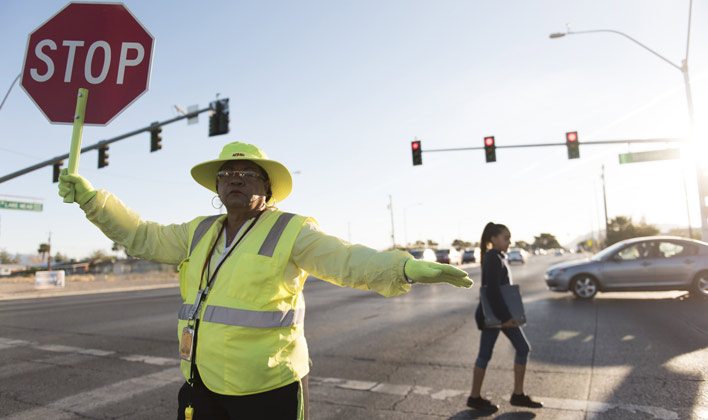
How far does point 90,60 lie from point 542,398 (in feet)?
15.6

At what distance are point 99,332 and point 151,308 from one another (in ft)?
15.0

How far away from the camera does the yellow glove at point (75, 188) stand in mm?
2416

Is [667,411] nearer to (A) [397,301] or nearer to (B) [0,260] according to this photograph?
(A) [397,301]

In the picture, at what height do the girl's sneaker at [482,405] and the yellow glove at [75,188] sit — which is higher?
the yellow glove at [75,188]

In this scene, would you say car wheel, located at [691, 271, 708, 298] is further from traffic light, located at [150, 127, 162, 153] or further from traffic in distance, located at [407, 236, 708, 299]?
traffic light, located at [150, 127, 162, 153]

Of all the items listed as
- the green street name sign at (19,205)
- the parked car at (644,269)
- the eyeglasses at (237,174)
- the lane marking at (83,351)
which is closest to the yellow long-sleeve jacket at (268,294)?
the eyeglasses at (237,174)

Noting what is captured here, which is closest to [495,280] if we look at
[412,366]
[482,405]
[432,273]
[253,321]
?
[482,405]

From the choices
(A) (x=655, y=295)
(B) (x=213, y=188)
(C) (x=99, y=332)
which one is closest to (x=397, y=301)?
(A) (x=655, y=295)

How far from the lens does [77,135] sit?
240 cm

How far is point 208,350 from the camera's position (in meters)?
2.03

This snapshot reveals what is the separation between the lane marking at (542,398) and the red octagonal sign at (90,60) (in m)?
3.72

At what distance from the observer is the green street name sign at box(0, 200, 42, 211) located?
1839 cm

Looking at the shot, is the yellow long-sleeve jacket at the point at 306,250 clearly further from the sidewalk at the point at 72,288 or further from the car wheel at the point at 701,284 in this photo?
the sidewalk at the point at 72,288

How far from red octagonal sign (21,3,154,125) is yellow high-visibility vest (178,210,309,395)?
128 centimetres
